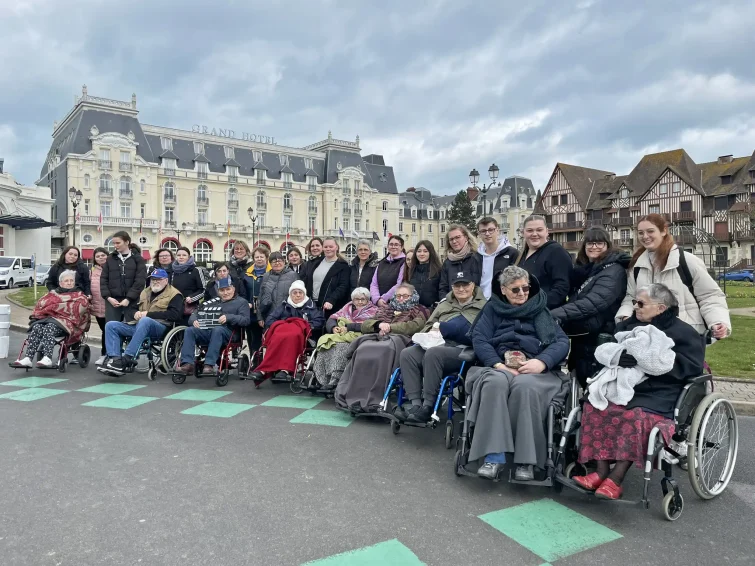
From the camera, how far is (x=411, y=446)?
16.5 ft

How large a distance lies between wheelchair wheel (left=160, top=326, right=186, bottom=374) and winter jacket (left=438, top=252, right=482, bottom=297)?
4.04m

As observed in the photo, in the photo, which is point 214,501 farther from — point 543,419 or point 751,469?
point 751,469

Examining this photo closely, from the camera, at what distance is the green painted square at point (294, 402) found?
6.48m

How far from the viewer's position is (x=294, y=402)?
21.8ft

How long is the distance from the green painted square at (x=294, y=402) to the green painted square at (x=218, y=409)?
0.30 meters

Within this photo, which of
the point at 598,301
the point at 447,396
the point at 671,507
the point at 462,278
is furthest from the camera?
the point at 462,278

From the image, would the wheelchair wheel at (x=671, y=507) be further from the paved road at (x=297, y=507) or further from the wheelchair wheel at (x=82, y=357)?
the wheelchair wheel at (x=82, y=357)

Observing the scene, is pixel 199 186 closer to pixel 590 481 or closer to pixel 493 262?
pixel 493 262

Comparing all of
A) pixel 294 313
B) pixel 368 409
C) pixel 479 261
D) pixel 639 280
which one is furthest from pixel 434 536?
pixel 294 313

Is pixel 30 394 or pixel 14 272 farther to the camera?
pixel 14 272

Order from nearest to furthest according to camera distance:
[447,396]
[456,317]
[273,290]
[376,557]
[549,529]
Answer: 1. [376,557]
2. [549,529]
3. [447,396]
4. [456,317]
5. [273,290]

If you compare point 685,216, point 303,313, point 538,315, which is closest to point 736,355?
point 538,315

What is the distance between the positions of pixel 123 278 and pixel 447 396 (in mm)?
6326

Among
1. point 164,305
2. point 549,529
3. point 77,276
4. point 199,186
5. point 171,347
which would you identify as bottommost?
point 549,529
